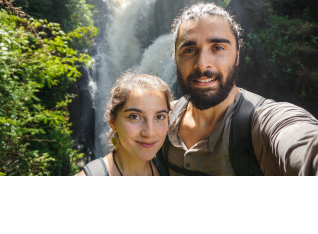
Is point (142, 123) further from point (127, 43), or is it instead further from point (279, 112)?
point (127, 43)

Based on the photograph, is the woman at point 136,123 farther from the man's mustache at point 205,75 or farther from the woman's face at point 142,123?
the man's mustache at point 205,75

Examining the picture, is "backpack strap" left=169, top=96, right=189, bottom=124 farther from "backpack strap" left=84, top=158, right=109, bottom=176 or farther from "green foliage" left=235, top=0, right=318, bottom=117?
"green foliage" left=235, top=0, right=318, bottom=117

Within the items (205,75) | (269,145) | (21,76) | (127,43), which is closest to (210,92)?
(205,75)

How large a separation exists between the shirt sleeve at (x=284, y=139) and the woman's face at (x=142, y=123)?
0.53m

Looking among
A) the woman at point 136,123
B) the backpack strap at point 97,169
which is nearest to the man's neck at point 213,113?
the woman at point 136,123

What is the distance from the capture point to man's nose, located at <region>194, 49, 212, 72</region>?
1132 millimetres

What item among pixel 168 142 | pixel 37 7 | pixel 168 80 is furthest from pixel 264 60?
pixel 37 7

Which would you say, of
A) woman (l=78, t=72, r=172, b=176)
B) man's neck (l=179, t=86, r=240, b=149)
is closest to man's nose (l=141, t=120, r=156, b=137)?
woman (l=78, t=72, r=172, b=176)

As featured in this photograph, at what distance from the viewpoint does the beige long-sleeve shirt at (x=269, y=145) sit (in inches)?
→ 26.3

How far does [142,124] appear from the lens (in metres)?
1.10

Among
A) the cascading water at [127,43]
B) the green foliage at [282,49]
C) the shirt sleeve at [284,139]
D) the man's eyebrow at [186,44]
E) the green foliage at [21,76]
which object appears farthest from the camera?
the cascading water at [127,43]

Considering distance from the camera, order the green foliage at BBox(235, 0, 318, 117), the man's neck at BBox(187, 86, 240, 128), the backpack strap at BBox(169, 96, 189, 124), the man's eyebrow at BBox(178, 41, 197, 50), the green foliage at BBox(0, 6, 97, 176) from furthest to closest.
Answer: the green foliage at BBox(235, 0, 318, 117) → the green foliage at BBox(0, 6, 97, 176) → the backpack strap at BBox(169, 96, 189, 124) → the man's neck at BBox(187, 86, 240, 128) → the man's eyebrow at BBox(178, 41, 197, 50)
